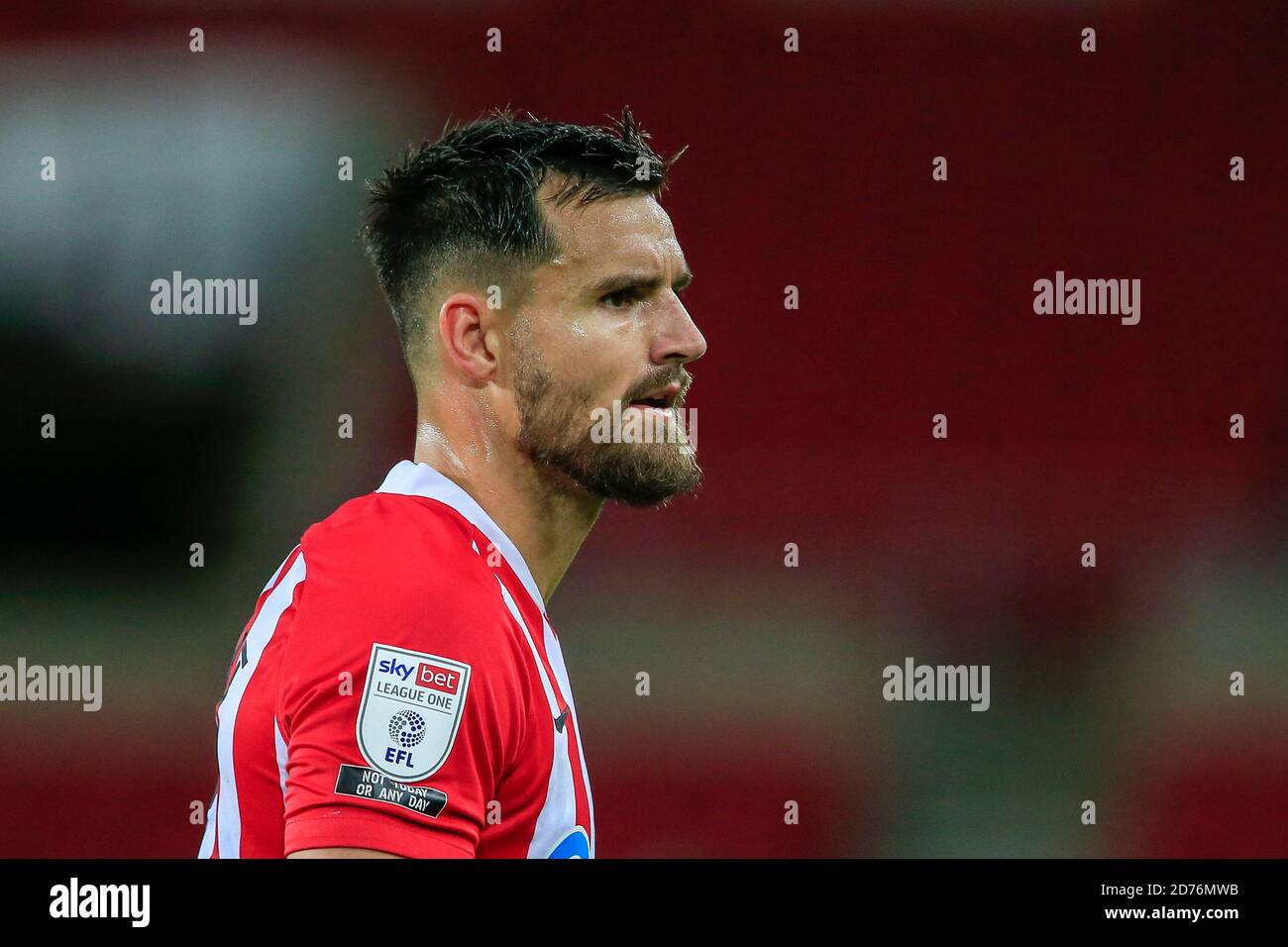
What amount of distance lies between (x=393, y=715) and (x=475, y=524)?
0.44 metres

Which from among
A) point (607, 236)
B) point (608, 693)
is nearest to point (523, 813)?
point (607, 236)

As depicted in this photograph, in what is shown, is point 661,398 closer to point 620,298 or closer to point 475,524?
point 620,298

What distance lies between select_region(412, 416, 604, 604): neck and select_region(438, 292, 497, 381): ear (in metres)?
0.10

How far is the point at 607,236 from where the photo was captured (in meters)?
1.85

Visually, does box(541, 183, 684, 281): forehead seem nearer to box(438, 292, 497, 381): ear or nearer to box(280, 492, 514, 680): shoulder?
box(438, 292, 497, 381): ear

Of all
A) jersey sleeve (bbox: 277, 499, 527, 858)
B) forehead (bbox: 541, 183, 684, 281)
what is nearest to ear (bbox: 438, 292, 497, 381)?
forehead (bbox: 541, 183, 684, 281)

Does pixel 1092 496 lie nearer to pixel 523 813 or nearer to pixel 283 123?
pixel 283 123

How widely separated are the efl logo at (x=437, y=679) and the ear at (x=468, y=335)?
0.57 meters

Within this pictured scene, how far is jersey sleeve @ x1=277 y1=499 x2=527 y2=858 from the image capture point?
136 cm

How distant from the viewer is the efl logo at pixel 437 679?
4.55ft

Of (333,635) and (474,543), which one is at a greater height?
(474,543)

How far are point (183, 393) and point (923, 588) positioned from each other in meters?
2.85

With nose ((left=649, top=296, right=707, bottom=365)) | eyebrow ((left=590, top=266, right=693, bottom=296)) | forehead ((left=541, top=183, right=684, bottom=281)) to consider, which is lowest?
nose ((left=649, top=296, right=707, bottom=365))

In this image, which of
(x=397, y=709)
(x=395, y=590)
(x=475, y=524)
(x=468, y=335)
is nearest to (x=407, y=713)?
(x=397, y=709)
